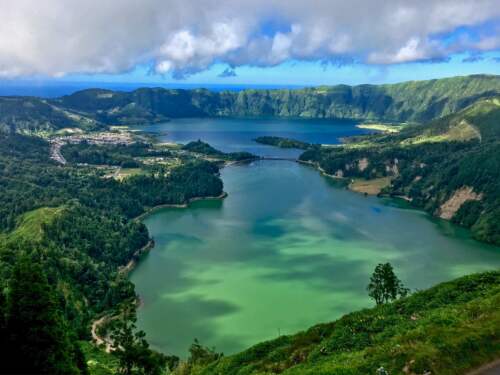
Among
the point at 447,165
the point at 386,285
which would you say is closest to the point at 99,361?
the point at 386,285

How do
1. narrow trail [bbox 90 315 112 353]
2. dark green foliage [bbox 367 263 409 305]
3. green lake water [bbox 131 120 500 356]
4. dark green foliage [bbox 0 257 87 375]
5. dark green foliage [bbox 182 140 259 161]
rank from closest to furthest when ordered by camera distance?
1. dark green foliage [bbox 0 257 87 375]
2. dark green foliage [bbox 367 263 409 305]
3. narrow trail [bbox 90 315 112 353]
4. green lake water [bbox 131 120 500 356]
5. dark green foliage [bbox 182 140 259 161]

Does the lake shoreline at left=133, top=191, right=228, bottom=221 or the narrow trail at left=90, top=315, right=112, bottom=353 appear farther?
Result: the lake shoreline at left=133, top=191, right=228, bottom=221

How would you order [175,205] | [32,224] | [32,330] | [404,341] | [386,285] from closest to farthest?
[404,341] < [32,330] < [386,285] < [32,224] < [175,205]

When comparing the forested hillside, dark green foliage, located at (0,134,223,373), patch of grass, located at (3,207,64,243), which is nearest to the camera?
dark green foliage, located at (0,134,223,373)

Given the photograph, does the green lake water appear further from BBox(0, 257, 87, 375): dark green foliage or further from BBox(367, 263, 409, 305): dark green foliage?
BBox(0, 257, 87, 375): dark green foliage

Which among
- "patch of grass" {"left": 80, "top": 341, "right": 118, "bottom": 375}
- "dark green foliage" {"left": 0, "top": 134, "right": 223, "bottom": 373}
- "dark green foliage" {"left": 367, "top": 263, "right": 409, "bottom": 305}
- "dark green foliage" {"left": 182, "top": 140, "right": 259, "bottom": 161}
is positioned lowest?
"dark green foliage" {"left": 182, "top": 140, "right": 259, "bottom": 161}

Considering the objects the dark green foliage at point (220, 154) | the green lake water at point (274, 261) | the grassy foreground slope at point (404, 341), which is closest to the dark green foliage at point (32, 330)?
the grassy foreground slope at point (404, 341)

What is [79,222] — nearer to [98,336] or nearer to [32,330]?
[98,336]

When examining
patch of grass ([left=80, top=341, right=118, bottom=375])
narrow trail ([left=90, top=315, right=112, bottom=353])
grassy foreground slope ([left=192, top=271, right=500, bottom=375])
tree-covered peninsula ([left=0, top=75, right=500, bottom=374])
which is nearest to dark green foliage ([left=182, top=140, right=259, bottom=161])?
tree-covered peninsula ([left=0, top=75, right=500, bottom=374])
